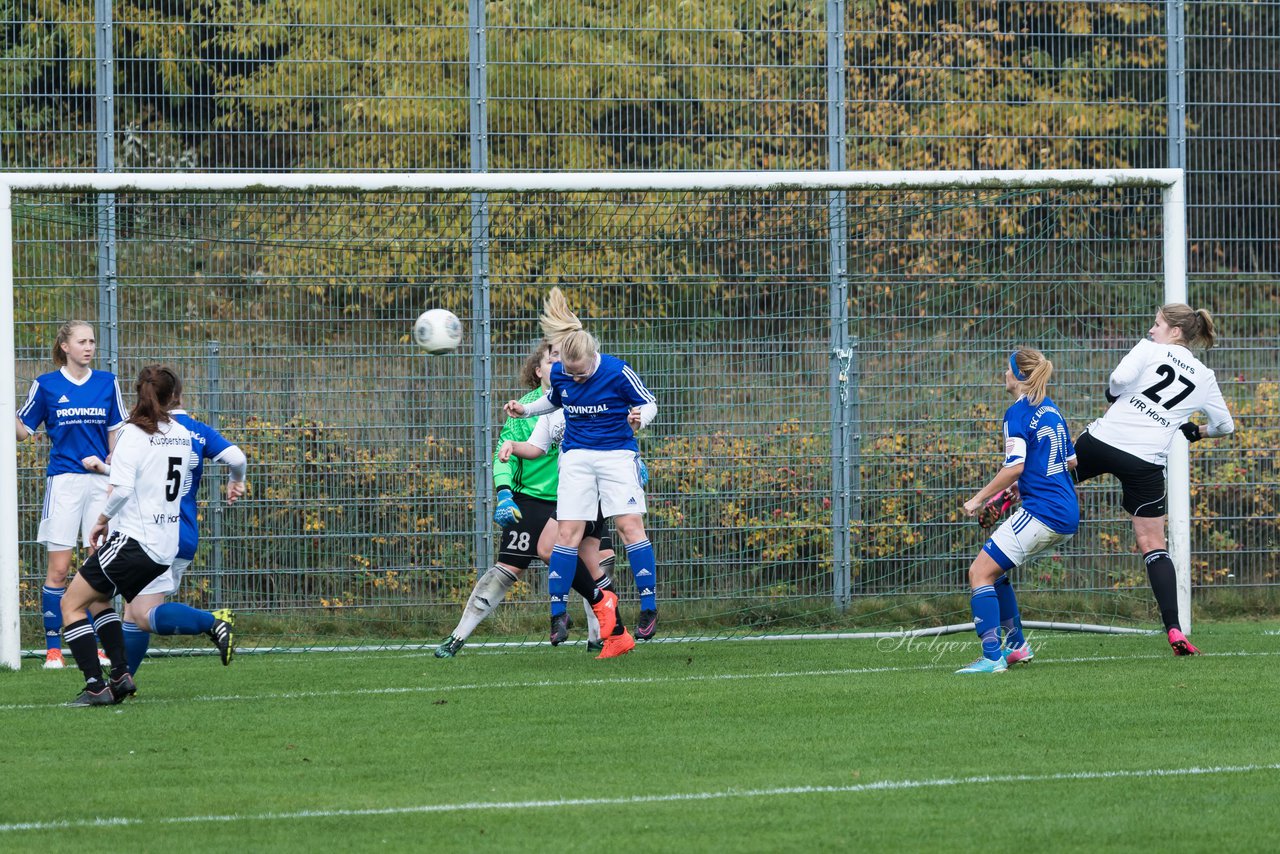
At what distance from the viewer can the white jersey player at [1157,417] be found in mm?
9523

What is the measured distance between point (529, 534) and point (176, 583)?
2.47 metres

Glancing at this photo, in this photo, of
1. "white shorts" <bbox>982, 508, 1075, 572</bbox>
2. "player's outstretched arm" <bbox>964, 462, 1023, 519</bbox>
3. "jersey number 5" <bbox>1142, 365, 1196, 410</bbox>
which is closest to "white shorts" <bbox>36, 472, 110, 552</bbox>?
"player's outstretched arm" <bbox>964, 462, 1023, 519</bbox>

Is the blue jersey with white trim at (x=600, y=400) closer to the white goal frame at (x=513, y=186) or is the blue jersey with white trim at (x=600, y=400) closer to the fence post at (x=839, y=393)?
the white goal frame at (x=513, y=186)

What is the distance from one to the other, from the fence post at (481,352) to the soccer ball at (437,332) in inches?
56.2

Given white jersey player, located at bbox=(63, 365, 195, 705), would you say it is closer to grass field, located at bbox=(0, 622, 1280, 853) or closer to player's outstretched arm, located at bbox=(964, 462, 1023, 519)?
grass field, located at bbox=(0, 622, 1280, 853)

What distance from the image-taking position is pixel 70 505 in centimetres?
1009

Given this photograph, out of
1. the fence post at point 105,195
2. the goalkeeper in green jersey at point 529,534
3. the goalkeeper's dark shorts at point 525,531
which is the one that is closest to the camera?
the goalkeeper in green jersey at point 529,534

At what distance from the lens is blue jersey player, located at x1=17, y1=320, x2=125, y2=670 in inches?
396

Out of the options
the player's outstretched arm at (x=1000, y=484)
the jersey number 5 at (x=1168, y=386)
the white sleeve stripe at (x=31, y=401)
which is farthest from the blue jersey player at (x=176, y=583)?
the jersey number 5 at (x=1168, y=386)

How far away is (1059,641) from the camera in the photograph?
1069 cm

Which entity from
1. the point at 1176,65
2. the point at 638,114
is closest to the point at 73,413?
the point at 638,114

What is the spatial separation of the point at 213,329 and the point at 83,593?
12.7 feet

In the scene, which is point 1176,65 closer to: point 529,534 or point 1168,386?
point 1168,386

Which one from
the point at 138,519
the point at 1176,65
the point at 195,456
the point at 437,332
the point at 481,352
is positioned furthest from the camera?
the point at 1176,65
